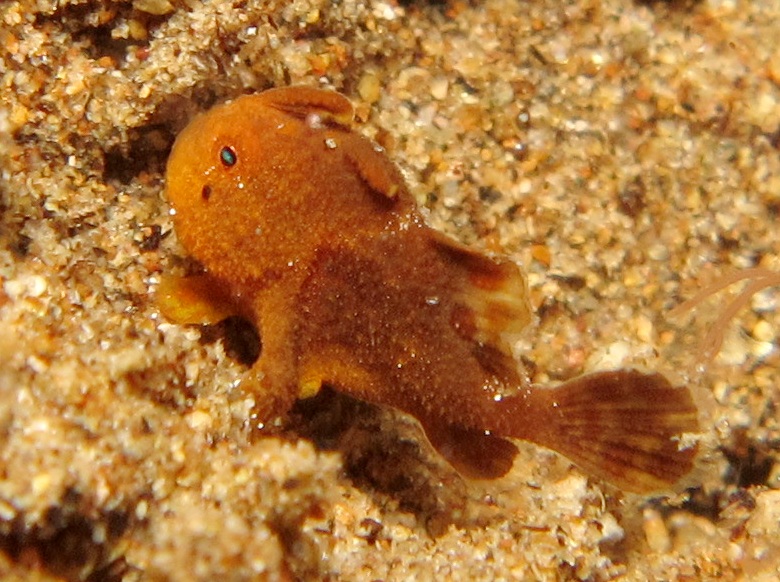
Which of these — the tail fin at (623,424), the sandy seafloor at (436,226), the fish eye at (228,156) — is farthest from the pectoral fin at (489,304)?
the fish eye at (228,156)

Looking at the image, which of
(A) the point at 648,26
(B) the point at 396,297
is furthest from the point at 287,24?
(A) the point at 648,26

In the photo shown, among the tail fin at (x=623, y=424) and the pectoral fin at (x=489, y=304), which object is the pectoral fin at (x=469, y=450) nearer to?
the tail fin at (x=623, y=424)

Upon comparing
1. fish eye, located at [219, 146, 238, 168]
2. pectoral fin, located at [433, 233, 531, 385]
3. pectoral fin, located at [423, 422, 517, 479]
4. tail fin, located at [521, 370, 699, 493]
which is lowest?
pectoral fin, located at [423, 422, 517, 479]

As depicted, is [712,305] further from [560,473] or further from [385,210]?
[385,210]

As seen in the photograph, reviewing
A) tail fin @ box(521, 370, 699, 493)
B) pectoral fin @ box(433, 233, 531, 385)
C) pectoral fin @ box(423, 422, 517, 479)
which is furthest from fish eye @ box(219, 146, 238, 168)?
tail fin @ box(521, 370, 699, 493)

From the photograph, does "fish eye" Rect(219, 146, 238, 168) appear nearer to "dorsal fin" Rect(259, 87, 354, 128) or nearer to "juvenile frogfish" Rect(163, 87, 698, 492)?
"juvenile frogfish" Rect(163, 87, 698, 492)

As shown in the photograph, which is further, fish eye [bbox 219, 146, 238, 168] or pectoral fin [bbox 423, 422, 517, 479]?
pectoral fin [bbox 423, 422, 517, 479]

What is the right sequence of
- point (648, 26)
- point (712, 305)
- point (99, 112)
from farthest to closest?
point (648, 26)
point (712, 305)
point (99, 112)
